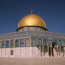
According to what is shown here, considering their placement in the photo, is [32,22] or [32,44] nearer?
[32,44]

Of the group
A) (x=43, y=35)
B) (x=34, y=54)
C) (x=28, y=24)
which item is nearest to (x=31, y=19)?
(x=28, y=24)

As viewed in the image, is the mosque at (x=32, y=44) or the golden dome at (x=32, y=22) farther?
the golden dome at (x=32, y=22)

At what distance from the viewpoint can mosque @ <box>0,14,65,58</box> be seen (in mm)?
22891

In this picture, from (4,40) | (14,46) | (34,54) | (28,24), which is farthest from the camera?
(28,24)

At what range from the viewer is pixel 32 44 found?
2288cm

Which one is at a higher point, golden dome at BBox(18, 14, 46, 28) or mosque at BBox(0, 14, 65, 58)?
golden dome at BBox(18, 14, 46, 28)

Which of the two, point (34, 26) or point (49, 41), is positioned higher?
point (34, 26)

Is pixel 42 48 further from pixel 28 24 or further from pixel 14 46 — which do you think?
pixel 28 24

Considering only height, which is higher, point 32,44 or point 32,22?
point 32,22

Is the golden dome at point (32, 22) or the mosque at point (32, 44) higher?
the golden dome at point (32, 22)

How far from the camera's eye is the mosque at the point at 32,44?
22.9 metres

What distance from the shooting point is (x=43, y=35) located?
24.5 metres

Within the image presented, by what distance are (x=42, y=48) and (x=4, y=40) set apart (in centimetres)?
998

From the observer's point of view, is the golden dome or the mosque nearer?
the mosque
